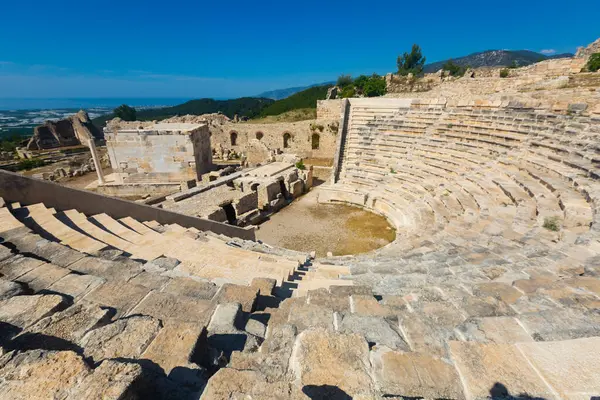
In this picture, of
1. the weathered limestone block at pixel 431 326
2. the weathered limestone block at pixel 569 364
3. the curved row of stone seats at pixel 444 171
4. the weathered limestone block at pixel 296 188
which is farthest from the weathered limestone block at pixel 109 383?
the weathered limestone block at pixel 296 188

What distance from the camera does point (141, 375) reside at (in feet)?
4.16

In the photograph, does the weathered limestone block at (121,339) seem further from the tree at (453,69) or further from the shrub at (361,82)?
the tree at (453,69)

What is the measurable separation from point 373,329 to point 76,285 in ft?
8.57

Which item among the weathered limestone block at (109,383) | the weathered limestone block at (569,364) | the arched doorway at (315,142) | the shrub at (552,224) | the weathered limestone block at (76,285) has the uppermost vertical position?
the weathered limestone block at (109,383)

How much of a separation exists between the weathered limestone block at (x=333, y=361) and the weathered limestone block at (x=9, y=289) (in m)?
2.25

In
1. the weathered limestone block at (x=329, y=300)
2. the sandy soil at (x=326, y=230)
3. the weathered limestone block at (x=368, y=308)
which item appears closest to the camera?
the weathered limestone block at (x=368, y=308)

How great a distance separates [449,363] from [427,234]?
18.7 ft

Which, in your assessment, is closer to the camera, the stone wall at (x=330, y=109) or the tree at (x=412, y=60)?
the stone wall at (x=330, y=109)

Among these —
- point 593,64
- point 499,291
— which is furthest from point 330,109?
point 499,291

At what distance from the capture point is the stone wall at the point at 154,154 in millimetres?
14109

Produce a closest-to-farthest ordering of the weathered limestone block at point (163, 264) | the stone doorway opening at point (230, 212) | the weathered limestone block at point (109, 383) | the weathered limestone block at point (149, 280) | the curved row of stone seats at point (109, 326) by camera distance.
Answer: the weathered limestone block at point (109, 383)
the curved row of stone seats at point (109, 326)
the weathered limestone block at point (149, 280)
the weathered limestone block at point (163, 264)
the stone doorway opening at point (230, 212)

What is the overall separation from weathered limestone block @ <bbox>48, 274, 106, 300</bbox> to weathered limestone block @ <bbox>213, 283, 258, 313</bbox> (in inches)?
42.6

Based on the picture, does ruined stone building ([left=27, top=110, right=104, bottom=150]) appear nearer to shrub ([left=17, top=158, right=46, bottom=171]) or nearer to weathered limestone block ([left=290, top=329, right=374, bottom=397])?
shrub ([left=17, top=158, right=46, bottom=171])

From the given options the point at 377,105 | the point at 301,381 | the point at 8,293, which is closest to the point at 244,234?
the point at 8,293
